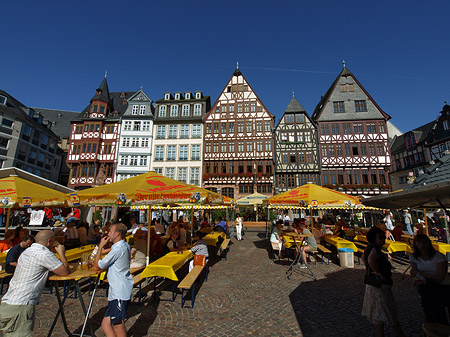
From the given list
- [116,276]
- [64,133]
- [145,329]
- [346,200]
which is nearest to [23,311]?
[116,276]

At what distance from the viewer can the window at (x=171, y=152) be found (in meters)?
31.9

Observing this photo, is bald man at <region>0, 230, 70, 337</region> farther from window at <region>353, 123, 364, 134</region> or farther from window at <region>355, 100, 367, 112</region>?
window at <region>355, 100, 367, 112</region>

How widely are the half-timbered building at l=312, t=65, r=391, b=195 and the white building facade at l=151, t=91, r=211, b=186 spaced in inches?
657

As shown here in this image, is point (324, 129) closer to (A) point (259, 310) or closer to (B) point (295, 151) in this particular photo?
(B) point (295, 151)

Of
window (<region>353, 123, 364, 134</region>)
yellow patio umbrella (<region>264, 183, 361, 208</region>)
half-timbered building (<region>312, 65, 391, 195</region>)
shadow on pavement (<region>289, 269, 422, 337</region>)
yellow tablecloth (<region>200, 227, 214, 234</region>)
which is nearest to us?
shadow on pavement (<region>289, 269, 422, 337</region>)

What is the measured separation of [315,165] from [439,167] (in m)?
25.8

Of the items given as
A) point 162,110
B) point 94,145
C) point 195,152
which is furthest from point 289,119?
point 94,145

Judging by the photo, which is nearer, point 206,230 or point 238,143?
point 206,230

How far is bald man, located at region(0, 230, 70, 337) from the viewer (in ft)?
9.00

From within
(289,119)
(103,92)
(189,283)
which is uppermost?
(103,92)

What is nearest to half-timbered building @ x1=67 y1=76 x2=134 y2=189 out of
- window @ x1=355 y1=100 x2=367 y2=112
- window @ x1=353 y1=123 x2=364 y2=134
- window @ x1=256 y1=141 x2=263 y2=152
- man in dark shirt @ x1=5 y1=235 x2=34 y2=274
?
window @ x1=256 y1=141 x2=263 y2=152

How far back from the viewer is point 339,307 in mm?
5062

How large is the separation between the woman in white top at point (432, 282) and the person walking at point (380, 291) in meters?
0.47

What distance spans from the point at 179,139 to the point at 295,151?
633 inches
